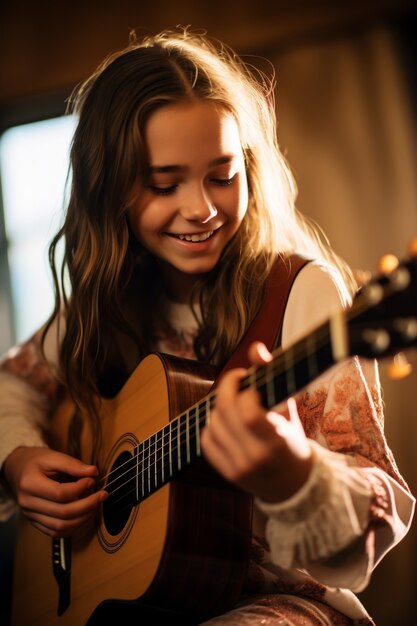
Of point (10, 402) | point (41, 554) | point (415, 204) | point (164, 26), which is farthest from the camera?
point (164, 26)

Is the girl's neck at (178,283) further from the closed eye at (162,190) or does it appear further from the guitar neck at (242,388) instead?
the guitar neck at (242,388)

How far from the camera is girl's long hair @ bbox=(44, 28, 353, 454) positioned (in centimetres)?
108

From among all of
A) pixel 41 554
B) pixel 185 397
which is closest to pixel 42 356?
pixel 41 554

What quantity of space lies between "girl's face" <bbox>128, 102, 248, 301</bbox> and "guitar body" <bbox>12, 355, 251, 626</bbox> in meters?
0.20

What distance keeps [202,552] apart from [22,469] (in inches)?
17.9

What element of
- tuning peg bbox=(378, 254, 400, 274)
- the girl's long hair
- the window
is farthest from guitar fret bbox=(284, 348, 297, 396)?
the window

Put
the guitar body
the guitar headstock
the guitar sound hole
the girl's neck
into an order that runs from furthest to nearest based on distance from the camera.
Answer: the girl's neck → the guitar sound hole → the guitar body → the guitar headstock

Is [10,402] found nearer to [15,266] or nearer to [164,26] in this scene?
[15,266]

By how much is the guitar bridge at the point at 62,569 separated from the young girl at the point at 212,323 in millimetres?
48

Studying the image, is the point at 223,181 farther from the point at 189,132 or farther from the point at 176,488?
the point at 176,488

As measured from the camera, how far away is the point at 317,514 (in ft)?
2.32

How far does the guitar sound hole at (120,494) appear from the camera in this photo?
983 millimetres

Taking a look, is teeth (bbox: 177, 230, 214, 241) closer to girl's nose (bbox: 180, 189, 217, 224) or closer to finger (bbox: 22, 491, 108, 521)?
girl's nose (bbox: 180, 189, 217, 224)

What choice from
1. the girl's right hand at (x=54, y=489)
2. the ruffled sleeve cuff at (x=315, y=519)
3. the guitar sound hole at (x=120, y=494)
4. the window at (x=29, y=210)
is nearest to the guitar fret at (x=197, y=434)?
the ruffled sleeve cuff at (x=315, y=519)
